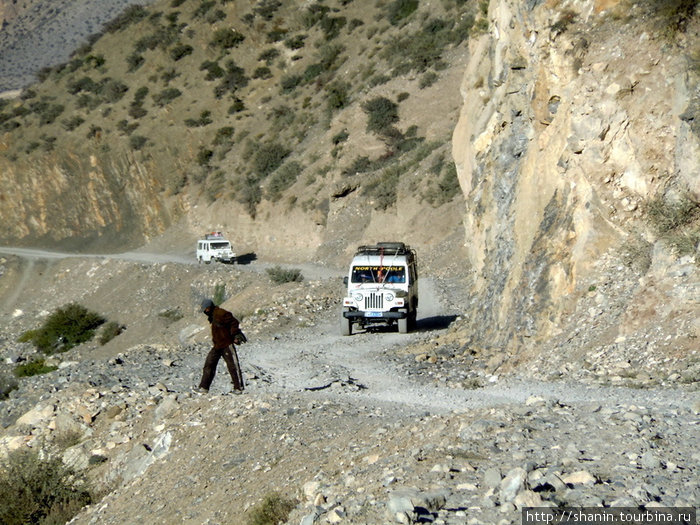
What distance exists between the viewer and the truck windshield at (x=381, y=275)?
20.8 meters

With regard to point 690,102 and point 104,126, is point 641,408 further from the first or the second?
point 104,126

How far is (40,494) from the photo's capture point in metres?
11.4

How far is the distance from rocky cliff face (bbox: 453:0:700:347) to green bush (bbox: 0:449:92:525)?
792 centimetres

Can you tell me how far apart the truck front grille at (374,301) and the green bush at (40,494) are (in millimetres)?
10082

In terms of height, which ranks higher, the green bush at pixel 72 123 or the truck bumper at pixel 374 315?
the green bush at pixel 72 123

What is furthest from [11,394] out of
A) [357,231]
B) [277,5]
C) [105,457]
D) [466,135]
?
[277,5]

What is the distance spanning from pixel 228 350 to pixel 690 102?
852 cm

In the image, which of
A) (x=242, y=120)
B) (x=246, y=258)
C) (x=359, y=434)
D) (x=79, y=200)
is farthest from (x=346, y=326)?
(x=79, y=200)

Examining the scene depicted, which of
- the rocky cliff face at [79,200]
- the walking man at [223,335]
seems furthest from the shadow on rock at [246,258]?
the walking man at [223,335]

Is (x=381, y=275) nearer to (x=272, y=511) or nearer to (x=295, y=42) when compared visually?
(x=272, y=511)

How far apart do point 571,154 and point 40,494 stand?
35.1ft

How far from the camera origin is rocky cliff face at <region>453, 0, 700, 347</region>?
42.5 ft

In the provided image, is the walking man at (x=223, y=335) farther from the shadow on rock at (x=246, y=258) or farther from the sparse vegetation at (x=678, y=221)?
the shadow on rock at (x=246, y=258)

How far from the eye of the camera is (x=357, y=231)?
4312 cm
